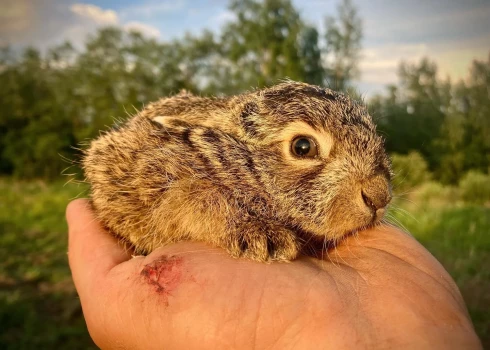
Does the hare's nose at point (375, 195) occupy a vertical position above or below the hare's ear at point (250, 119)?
below

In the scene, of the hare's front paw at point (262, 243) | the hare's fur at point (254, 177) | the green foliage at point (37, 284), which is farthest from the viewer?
the green foliage at point (37, 284)

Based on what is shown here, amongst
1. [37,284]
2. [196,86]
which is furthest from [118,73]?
[37,284]

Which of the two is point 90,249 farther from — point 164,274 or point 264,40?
point 264,40

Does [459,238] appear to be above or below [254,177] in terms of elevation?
below

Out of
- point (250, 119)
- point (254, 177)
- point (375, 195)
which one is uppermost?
point (250, 119)

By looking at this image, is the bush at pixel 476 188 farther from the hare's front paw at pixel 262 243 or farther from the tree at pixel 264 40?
the hare's front paw at pixel 262 243

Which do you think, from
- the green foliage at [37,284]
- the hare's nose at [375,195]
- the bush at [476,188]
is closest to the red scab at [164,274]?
the hare's nose at [375,195]

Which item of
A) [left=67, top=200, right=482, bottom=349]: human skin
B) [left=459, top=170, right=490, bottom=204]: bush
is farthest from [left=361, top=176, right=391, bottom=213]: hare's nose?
[left=459, top=170, right=490, bottom=204]: bush

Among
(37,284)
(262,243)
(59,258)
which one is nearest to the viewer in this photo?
(262,243)
